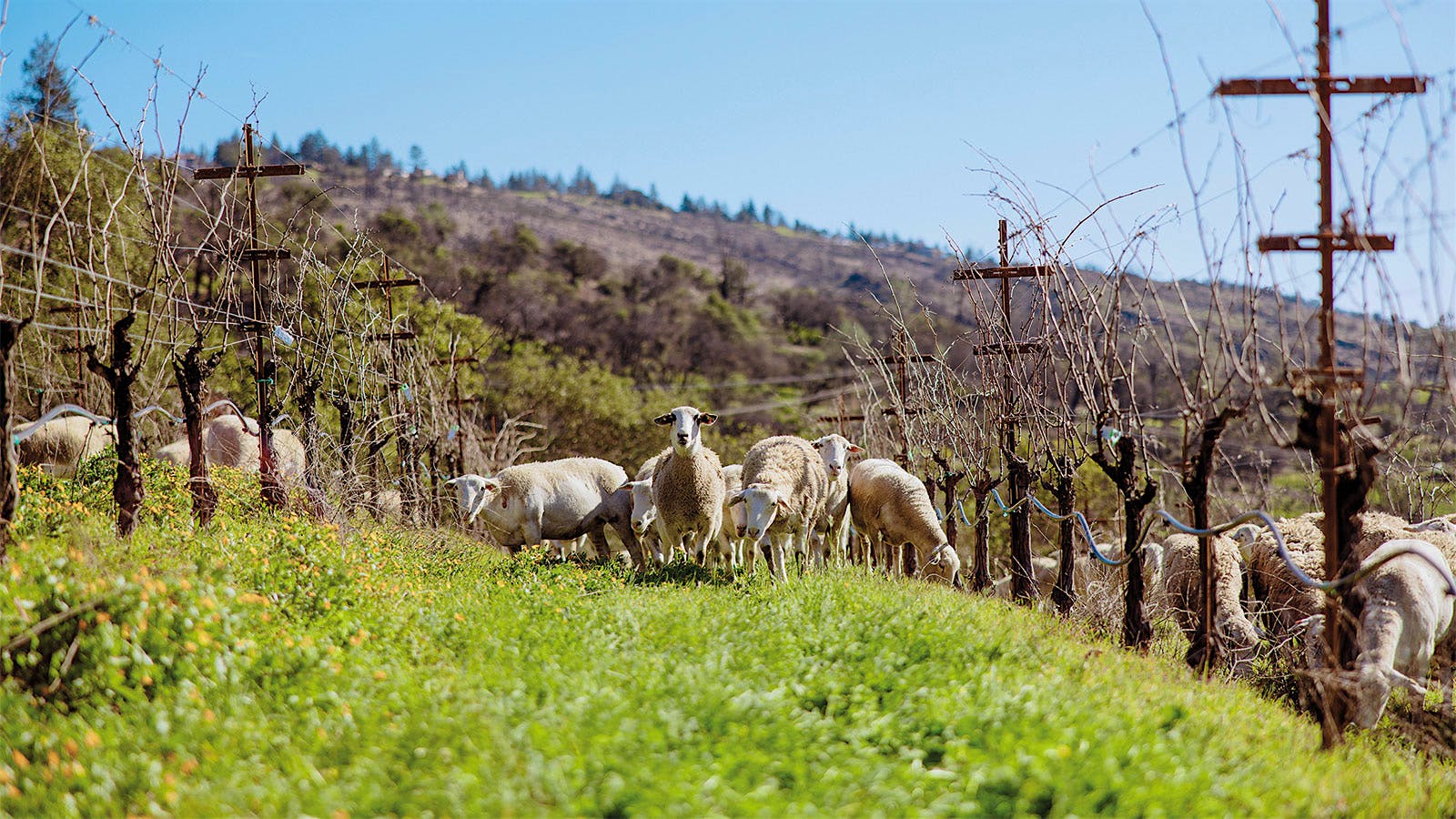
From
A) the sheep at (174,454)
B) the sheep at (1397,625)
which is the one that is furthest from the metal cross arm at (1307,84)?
the sheep at (174,454)

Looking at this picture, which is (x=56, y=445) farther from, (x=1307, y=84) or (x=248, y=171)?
(x=1307, y=84)

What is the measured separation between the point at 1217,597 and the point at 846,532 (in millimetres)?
6241

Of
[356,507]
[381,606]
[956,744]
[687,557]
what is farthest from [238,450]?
[956,744]

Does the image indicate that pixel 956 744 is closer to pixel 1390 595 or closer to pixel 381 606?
pixel 381 606

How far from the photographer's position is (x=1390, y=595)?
9.48m

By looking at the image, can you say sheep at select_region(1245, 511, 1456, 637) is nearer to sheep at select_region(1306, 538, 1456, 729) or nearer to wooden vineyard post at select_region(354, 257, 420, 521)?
sheep at select_region(1306, 538, 1456, 729)

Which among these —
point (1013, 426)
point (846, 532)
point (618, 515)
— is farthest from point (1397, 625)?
point (618, 515)

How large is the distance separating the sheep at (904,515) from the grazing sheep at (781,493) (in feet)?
3.00

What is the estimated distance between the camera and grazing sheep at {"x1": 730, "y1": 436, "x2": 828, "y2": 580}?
42.5 ft

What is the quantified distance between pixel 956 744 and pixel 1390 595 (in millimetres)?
5900

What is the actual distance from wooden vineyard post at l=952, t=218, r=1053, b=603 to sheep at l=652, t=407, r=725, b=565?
3.57m

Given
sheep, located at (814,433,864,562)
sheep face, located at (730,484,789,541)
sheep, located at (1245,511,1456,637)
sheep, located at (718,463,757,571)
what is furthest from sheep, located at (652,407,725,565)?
sheep, located at (1245,511,1456,637)

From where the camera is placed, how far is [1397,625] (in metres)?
9.20

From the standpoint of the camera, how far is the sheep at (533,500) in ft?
51.5
